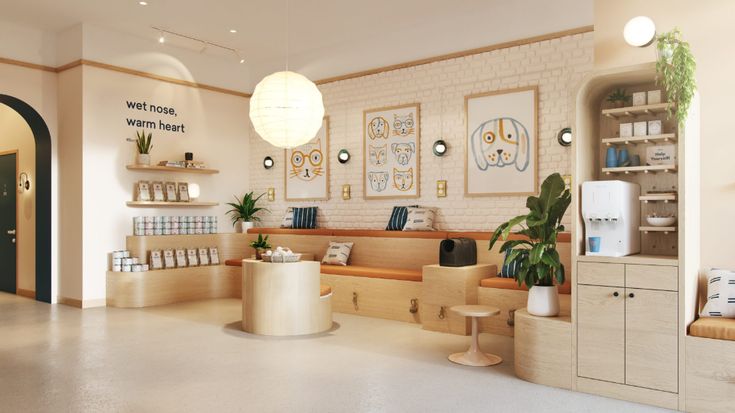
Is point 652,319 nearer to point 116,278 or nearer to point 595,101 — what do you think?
point 595,101

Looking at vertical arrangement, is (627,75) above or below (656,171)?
above

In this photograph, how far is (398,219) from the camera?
7898 millimetres

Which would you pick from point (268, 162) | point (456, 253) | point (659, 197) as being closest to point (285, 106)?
point (456, 253)

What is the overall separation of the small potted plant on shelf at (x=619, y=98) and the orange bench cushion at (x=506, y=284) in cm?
196

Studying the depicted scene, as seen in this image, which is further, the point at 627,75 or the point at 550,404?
the point at 627,75

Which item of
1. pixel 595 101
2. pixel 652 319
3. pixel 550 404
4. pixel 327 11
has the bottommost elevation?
pixel 550 404

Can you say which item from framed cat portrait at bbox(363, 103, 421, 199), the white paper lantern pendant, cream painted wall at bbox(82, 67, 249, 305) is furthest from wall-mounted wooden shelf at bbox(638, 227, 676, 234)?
cream painted wall at bbox(82, 67, 249, 305)

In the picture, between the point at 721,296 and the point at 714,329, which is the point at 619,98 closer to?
the point at 721,296

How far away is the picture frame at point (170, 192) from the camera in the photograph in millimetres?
8734

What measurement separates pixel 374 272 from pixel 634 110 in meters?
3.73

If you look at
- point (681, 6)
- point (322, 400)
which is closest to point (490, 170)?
point (681, 6)

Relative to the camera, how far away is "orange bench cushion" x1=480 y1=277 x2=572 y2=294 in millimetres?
5852

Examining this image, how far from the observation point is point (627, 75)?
4.32 meters

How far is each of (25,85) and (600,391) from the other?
789 centimetres
